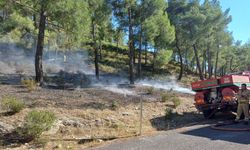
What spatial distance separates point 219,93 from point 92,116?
5.49 meters

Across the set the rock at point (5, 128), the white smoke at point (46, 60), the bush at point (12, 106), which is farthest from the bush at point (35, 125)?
the white smoke at point (46, 60)

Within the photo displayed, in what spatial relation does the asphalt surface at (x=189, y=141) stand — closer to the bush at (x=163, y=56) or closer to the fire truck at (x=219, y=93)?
the fire truck at (x=219, y=93)

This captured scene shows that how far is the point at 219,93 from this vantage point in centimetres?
1509

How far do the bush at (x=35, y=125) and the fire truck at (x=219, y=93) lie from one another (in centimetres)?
738

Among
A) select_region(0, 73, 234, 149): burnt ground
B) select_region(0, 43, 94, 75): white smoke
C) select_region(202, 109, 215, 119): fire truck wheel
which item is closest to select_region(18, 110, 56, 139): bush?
select_region(0, 73, 234, 149): burnt ground

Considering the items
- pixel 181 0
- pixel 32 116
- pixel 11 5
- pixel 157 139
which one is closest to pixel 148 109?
pixel 157 139

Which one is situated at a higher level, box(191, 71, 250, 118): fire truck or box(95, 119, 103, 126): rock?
box(191, 71, 250, 118): fire truck

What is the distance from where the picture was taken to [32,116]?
32.8 ft

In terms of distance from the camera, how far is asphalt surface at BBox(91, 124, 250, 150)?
931cm

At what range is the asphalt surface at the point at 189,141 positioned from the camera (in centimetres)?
931

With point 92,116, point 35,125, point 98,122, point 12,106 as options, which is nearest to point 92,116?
point 92,116

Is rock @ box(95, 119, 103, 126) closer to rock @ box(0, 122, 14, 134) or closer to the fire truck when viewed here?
rock @ box(0, 122, 14, 134)

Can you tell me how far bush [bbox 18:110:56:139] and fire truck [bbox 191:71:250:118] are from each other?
738 cm

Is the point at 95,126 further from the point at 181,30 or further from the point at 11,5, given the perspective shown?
the point at 181,30
